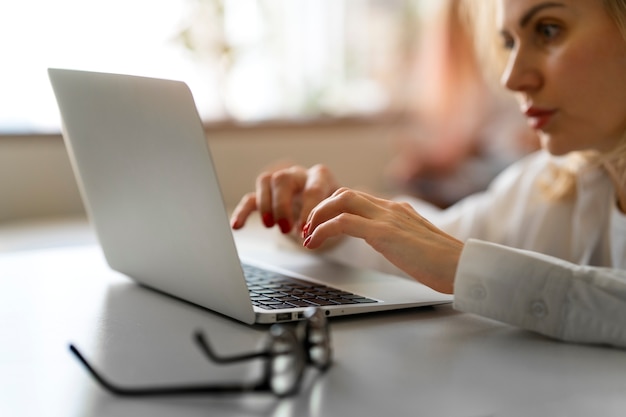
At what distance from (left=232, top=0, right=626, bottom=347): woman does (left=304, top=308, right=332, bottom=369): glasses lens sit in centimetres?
18

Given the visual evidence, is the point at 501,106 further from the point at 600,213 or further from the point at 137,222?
the point at 137,222

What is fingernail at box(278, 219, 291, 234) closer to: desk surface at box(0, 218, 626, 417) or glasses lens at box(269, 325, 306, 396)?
desk surface at box(0, 218, 626, 417)

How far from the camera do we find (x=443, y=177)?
2.79 meters

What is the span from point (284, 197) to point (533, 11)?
0.41 m

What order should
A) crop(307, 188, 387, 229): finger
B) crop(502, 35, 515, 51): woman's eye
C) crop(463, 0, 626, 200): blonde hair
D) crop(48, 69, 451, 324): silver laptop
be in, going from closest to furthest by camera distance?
crop(48, 69, 451, 324): silver laptop → crop(307, 188, 387, 229): finger → crop(463, 0, 626, 200): blonde hair → crop(502, 35, 515, 51): woman's eye

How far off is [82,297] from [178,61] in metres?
1.74

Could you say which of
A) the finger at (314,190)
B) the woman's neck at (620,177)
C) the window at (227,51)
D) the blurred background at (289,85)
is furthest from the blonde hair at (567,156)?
the window at (227,51)

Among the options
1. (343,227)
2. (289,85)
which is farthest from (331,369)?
(289,85)

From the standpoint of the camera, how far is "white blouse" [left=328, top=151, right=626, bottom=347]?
0.72 m

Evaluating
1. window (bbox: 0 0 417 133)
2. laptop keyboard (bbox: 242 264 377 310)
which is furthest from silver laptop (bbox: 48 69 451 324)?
window (bbox: 0 0 417 133)

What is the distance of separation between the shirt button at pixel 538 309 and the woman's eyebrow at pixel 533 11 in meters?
0.48

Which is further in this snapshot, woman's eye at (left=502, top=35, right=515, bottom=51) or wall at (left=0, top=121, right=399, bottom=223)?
wall at (left=0, top=121, right=399, bottom=223)

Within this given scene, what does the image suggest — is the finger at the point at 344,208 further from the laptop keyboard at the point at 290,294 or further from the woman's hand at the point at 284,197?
the woman's hand at the point at 284,197

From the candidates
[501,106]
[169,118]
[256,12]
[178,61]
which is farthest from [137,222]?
[501,106]
